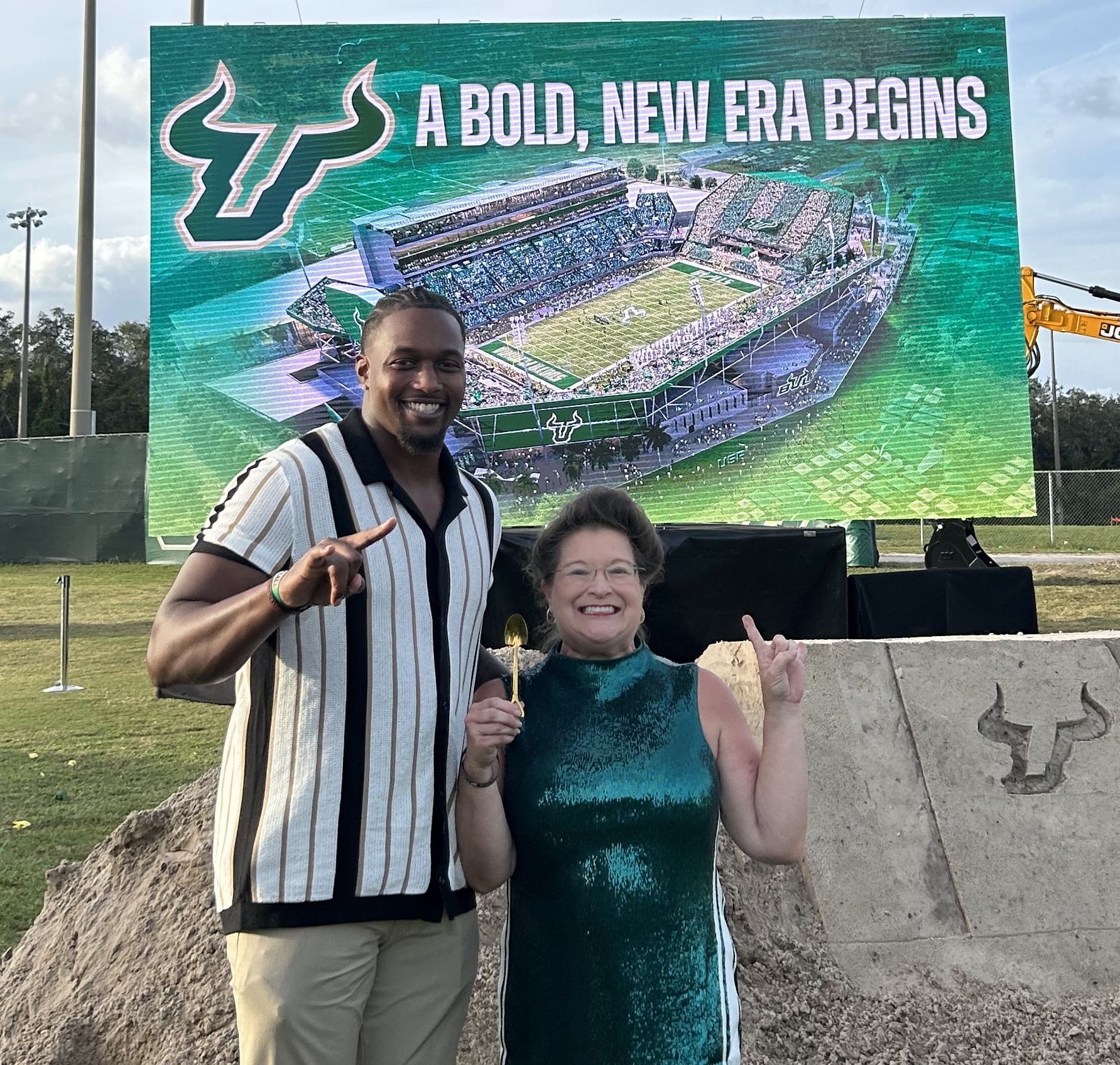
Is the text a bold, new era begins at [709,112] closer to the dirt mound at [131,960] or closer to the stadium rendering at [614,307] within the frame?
the stadium rendering at [614,307]

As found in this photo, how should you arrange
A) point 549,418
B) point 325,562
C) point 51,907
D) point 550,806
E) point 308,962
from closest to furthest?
point 325,562
point 308,962
point 550,806
point 51,907
point 549,418

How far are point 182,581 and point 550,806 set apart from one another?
66 cm

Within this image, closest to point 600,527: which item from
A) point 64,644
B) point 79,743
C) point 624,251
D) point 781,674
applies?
point 781,674

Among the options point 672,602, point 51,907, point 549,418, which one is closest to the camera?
point 51,907

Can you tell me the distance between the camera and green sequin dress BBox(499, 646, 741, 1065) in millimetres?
1699

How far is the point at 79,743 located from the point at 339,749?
584cm

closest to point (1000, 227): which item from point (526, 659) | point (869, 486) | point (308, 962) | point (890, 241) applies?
point (890, 241)

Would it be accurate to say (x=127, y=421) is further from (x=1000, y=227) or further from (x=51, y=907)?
(x=51, y=907)

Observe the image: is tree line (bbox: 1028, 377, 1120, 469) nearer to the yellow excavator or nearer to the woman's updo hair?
the yellow excavator

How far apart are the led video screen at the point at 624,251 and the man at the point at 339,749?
29.7 feet

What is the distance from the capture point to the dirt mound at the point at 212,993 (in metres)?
3.01

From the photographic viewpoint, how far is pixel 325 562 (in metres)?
1.42

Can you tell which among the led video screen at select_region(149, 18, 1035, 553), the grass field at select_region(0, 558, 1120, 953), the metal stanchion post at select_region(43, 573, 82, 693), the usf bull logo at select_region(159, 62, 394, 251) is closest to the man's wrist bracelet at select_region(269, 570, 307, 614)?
the grass field at select_region(0, 558, 1120, 953)

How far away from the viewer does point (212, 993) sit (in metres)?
3.03
